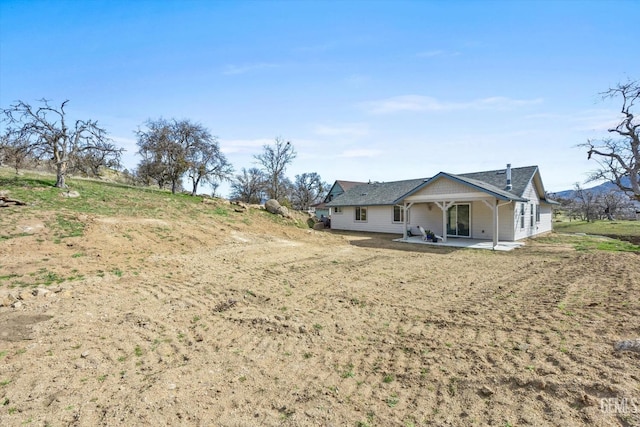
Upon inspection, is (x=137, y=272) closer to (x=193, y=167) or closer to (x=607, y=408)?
(x=607, y=408)

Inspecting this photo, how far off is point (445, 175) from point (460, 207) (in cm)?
286

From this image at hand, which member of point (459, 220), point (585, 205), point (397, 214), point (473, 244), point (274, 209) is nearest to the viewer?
point (473, 244)

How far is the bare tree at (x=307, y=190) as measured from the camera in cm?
4800

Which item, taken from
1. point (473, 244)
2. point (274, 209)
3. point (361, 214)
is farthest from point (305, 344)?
point (361, 214)

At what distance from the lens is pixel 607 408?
261 centimetres

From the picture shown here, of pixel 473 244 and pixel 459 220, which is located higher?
pixel 459 220

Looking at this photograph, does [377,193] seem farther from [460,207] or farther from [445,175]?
[445,175]

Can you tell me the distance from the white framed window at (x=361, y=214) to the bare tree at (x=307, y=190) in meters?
25.0

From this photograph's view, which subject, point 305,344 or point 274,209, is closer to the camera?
point 305,344

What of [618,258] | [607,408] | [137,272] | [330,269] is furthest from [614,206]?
[137,272]

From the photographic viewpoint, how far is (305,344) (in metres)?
4.20

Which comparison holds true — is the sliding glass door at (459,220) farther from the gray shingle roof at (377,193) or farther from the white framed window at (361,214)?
the white framed window at (361,214)

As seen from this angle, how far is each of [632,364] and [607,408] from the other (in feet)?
3.43

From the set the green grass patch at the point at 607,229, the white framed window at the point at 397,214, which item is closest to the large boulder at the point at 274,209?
the white framed window at the point at 397,214
